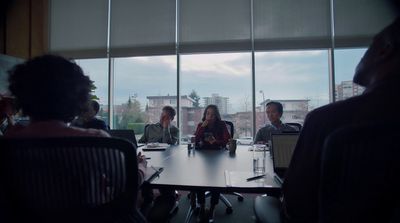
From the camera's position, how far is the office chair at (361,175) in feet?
2.27

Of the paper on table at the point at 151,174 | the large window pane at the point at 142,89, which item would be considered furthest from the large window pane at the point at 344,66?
the paper on table at the point at 151,174

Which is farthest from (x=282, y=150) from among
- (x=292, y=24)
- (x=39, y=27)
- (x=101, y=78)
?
(x=39, y=27)

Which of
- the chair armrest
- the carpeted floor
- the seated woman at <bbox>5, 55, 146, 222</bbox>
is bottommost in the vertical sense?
the carpeted floor

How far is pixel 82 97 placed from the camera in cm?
103

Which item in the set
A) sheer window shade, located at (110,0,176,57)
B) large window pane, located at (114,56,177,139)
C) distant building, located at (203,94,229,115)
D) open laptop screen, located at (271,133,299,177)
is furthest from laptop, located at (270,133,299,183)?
sheer window shade, located at (110,0,176,57)

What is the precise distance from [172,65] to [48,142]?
12.5ft

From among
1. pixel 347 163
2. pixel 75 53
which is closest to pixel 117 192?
pixel 347 163

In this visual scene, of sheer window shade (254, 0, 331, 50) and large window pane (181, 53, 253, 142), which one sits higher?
sheer window shade (254, 0, 331, 50)

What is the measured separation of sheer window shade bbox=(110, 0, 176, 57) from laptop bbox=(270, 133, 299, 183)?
125 inches

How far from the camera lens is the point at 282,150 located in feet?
5.16

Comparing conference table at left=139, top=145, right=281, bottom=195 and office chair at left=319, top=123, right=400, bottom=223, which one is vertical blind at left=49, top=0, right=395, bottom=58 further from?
office chair at left=319, top=123, right=400, bottom=223

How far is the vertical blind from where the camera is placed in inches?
156

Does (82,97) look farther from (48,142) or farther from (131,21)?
(131,21)

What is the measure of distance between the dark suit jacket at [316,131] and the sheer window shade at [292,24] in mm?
3562
